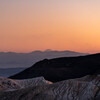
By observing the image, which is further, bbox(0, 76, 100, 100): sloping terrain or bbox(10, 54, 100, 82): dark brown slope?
bbox(10, 54, 100, 82): dark brown slope

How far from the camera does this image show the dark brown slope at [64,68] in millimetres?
55906

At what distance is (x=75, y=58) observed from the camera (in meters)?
70.5

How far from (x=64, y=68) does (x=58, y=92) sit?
31623 millimetres

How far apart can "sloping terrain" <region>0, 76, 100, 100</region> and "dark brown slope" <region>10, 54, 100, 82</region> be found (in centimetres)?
2224

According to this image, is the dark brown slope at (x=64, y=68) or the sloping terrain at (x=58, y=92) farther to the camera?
the dark brown slope at (x=64, y=68)

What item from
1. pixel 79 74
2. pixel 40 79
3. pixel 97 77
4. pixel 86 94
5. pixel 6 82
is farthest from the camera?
pixel 79 74

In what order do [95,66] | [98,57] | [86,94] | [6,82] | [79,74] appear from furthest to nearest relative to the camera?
1. [98,57]
2. [95,66]
3. [79,74]
4. [6,82]
5. [86,94]

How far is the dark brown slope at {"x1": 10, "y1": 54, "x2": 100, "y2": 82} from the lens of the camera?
183 feet

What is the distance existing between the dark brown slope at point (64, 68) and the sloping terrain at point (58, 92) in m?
22.2

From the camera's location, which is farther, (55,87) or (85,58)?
(85,58)

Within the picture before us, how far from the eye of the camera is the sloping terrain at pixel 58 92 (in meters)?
27.3

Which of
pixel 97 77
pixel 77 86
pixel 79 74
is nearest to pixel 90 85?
pixel 77 86

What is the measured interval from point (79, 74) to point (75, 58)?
13.4m

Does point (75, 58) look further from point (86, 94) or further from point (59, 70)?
point (86, 94)
